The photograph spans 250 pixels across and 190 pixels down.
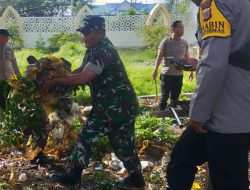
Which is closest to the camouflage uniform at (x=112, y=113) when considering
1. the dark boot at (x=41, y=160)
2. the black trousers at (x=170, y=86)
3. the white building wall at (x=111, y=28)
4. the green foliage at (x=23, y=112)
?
the green foliage at (x=23, y=112)

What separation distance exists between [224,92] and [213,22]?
0.48m

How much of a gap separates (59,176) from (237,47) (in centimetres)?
251

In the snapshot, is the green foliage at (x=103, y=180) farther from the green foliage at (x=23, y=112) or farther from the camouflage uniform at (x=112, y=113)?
the green foliage at (x=23, y=112)

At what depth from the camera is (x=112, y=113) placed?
14.3 ft

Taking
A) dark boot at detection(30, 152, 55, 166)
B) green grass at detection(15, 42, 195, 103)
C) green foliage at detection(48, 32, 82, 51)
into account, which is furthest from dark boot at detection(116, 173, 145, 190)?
green foliage at detection(48, 32, 82, 51)

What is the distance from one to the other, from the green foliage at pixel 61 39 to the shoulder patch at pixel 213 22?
21441mm

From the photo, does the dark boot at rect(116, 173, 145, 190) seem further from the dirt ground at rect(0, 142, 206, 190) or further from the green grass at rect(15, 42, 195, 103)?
the green grass at rect(15, 42, 195, 103)

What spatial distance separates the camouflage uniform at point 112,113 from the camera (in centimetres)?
431

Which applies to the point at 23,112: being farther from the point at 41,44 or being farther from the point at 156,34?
the point at 41,44

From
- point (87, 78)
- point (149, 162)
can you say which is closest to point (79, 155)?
point (87, 78)

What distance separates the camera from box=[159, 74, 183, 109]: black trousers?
26.7 ft

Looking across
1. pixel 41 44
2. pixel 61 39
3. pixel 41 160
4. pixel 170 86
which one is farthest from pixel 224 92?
pixel 41 44

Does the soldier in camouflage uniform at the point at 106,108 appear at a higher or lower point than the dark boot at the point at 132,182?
higher

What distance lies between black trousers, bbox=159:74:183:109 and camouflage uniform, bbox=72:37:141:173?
373cm
